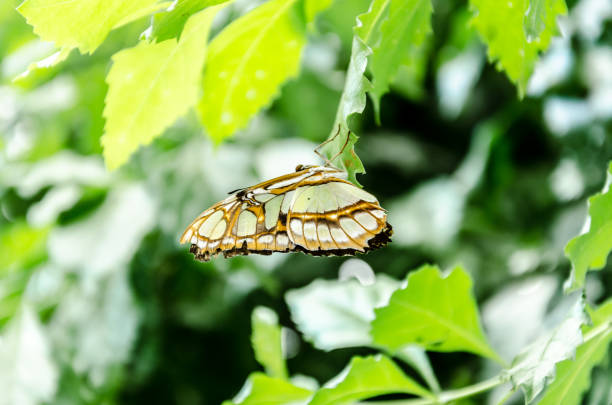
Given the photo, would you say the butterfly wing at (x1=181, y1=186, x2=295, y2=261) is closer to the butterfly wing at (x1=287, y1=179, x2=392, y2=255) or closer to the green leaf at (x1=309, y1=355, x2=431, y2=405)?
the butterfly wing at (x1=287, y1=179, x2=392, y2=255)

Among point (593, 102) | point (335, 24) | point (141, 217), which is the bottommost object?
point (593, 102)

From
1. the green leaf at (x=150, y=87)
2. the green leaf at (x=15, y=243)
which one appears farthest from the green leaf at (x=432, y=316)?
the green leaf at (x=15, y=243)

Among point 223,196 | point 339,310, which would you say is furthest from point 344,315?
point 223,196

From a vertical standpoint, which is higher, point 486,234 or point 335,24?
point 335,24

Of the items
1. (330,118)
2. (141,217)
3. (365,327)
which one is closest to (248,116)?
(365,327)

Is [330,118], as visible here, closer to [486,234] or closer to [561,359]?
[486,234]

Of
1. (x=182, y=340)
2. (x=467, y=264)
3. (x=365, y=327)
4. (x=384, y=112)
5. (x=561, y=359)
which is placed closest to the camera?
(x=561, y=359)

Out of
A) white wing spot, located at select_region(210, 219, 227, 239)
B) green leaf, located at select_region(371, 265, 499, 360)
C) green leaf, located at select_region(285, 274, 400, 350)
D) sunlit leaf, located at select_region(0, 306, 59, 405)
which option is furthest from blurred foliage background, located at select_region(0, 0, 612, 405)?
white wing spot, located at select_region(210, 219, 227, 239)
